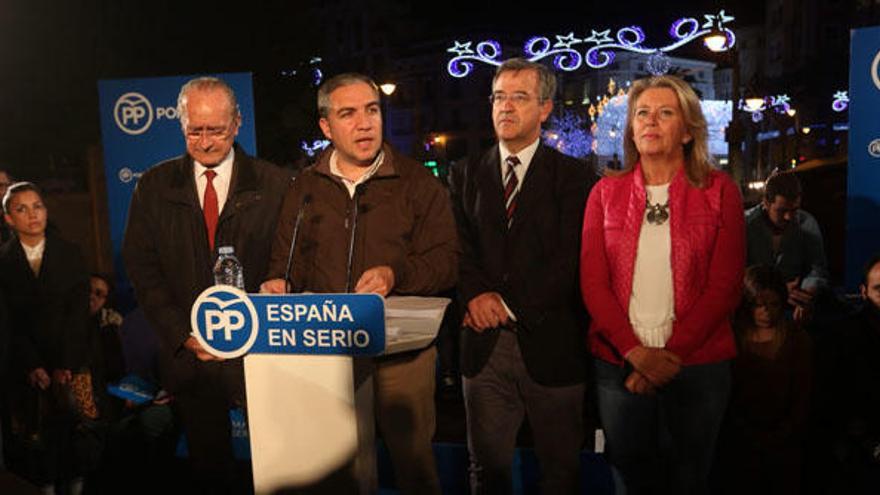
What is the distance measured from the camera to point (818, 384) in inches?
132

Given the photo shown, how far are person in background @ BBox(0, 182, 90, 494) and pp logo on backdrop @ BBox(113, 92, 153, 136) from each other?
0.93 meters

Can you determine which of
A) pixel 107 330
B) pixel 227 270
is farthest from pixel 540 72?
pixel 107 330

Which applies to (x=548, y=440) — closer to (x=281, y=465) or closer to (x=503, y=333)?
(x=503, y=333)

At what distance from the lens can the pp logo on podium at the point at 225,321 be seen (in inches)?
65.4

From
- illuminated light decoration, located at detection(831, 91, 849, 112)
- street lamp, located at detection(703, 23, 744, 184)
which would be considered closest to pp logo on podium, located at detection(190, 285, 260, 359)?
street lamp, located at detection(703, 23, 744, 184)

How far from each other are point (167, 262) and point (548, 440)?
5.43 feet

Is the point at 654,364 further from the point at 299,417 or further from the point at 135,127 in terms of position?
the point at 135,127

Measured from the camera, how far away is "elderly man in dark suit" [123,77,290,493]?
272cm

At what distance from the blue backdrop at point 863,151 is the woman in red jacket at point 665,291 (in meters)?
1.97

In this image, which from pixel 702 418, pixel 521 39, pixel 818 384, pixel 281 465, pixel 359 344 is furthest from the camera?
pixel 521 39

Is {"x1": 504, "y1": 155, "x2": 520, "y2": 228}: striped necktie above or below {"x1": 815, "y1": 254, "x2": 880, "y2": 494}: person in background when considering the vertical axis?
above

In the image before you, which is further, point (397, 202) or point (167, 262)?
point (167, 262)

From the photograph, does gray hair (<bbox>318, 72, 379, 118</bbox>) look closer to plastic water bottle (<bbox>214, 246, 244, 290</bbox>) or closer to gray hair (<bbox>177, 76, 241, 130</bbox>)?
gray hair (<bbox>177, 76, 241, 130</bbox>)

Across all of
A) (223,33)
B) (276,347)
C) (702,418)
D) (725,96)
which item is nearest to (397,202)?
(276,347)
